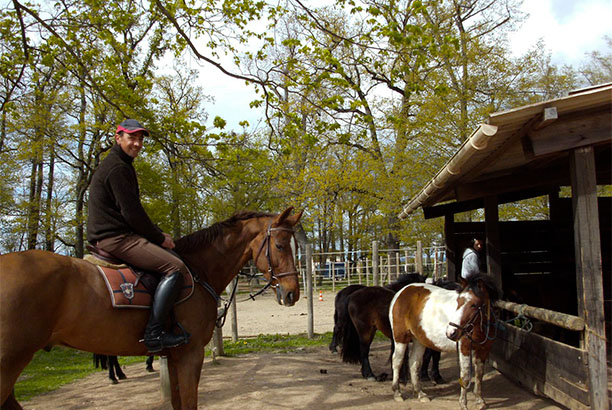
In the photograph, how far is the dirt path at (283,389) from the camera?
563cm

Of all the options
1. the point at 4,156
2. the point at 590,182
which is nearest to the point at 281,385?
the point at 590,182

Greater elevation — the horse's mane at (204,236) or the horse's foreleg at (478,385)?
the horse's mane at (204,236)

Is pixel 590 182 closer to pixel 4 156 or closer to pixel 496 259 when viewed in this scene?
pixel 496 259

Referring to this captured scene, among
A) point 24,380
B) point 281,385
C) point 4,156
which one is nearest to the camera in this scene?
point 281,385

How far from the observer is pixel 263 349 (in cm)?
959

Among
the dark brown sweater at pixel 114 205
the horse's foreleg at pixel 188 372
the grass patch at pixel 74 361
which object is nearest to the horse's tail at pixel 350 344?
the grass patch at pixel 74 361

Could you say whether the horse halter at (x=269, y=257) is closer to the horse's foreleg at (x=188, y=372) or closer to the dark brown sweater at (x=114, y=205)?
the horse's foreleg at (x=188, y=372)

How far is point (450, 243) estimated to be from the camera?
8570 mm

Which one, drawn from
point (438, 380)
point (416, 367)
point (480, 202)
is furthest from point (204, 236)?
point (480, 202)

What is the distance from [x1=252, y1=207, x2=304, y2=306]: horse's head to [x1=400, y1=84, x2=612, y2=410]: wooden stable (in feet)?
6.07

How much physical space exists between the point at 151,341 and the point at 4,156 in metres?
18.3

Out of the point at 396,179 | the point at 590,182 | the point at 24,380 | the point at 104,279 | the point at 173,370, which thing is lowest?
the point at 24,380

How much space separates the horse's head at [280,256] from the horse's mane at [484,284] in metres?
2.15

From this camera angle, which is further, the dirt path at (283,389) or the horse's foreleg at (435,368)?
the horse's foreleg at (435,368)
